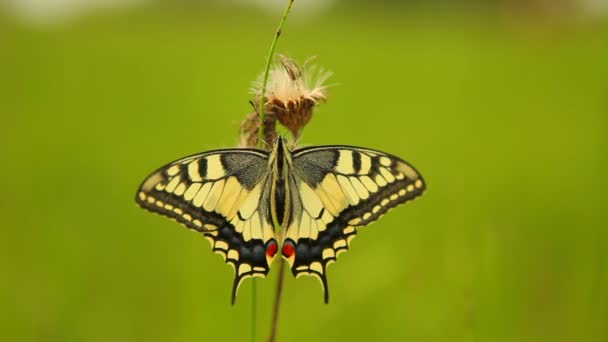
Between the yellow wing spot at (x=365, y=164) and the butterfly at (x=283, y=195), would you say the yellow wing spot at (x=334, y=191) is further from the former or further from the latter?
the yellow wing spot at (x=365, y=164)

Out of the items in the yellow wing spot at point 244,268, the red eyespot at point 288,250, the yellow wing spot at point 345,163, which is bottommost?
the yellow wing spot at point 244,268

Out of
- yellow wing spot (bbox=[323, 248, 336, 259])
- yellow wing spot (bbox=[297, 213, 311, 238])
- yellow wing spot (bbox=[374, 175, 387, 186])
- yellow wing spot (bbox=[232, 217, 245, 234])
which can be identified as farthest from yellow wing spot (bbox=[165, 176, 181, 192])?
yellow wing spot (bbox=[374, 175, 387, 186])

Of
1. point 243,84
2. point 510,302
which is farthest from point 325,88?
point 243,84

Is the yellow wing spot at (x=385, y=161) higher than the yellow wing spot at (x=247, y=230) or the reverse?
higher

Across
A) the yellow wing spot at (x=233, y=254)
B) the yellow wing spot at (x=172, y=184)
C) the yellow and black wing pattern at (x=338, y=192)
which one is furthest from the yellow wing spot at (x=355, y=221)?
the yellow wing spot at (x=172, y=184)

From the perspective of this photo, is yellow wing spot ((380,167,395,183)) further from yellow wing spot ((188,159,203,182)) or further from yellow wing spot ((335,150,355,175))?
yellow wing spot ((188,159,203,182))
